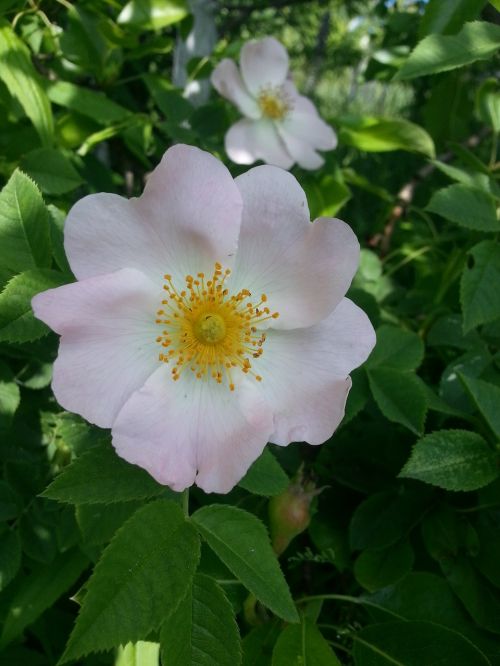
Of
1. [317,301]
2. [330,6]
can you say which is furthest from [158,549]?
[330,6]

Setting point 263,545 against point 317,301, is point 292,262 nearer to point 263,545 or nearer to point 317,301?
point 317,301

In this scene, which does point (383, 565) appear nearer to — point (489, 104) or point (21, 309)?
point (21, 309)

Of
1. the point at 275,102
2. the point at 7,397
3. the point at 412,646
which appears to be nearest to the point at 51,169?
the point at 7,397

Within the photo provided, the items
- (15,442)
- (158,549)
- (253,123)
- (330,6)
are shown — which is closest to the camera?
(158,549)

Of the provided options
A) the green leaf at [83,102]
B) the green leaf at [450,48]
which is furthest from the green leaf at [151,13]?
the green leaf at [450,48]

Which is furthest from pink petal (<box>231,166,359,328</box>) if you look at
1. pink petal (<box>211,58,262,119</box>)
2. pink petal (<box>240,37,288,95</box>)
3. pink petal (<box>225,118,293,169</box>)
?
pink petal (<box>240,37,288,95</box>)

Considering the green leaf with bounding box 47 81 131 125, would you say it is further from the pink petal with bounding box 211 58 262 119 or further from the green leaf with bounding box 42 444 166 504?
the green leaf with bounding box 42 444 166 504

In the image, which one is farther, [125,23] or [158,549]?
[125,23]
